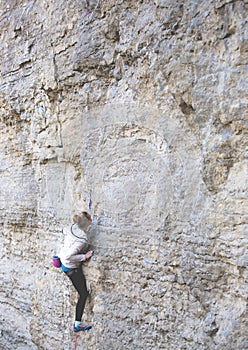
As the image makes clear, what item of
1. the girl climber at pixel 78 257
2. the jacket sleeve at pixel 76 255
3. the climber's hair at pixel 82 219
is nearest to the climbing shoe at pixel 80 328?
the girl climber at pixel 78 257

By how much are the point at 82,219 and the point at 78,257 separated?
13.7 inches

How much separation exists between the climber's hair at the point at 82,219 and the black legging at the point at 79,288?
43cm

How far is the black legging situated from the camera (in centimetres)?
396

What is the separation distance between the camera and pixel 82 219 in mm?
3834

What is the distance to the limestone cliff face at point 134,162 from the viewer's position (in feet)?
9.61

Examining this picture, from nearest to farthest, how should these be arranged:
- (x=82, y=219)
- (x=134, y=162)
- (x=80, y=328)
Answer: (x=134, y=162) < (x=82, y=219) < (x=80, y=328)

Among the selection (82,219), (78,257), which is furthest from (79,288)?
(82,219)

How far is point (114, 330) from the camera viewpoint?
3.72 metres

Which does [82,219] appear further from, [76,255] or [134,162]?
[134,162]

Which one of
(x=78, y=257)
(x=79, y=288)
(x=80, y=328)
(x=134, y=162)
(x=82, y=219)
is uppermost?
(x=134, y=162)

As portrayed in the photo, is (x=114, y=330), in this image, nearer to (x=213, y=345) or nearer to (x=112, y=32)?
(x=213, y=345)

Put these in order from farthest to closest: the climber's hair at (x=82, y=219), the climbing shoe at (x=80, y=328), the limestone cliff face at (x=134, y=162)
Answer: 1. the climbing shoe at (x=80, y=328)
2. the climber's hair at (x=82, y=219)
3. the limestone cliff face at (x=134, y=162)

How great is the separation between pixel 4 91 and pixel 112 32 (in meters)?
1.88

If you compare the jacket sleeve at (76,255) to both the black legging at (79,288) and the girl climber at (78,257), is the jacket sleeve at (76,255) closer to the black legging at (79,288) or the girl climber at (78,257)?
the girl climber at (78,257)
